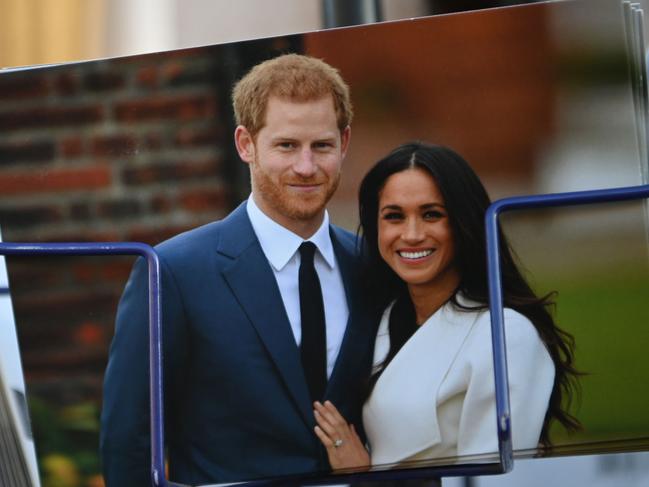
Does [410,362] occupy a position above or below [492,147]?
below

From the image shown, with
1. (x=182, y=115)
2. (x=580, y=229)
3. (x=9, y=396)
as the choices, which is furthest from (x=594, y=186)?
(x=9, y=396)

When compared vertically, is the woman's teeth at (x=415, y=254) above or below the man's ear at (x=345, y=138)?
below

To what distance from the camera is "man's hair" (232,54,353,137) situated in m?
0.64

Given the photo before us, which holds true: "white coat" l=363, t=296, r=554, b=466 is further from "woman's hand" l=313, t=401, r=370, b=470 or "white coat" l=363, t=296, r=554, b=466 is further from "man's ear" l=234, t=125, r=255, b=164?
"man's ear" l=234, t=125, r=255, b=164

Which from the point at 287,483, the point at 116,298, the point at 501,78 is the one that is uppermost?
the point at 501,78

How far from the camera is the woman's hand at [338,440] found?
635mm

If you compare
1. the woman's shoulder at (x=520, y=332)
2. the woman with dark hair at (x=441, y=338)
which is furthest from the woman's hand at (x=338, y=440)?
the woman's shoulder at (x=520, y=332)

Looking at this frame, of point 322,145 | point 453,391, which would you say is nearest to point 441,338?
point 453,391

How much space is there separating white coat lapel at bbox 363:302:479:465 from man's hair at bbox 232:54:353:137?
0.43 ft

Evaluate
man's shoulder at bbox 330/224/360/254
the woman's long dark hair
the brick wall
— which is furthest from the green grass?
the brick wall

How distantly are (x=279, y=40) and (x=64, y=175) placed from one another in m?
0.16

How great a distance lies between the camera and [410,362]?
636 mm

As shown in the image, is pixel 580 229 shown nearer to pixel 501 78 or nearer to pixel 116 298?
pixel 501 78

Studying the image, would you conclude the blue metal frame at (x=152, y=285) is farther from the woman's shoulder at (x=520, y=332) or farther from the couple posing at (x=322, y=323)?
the woman's shoulder at (x=520, y=332)
